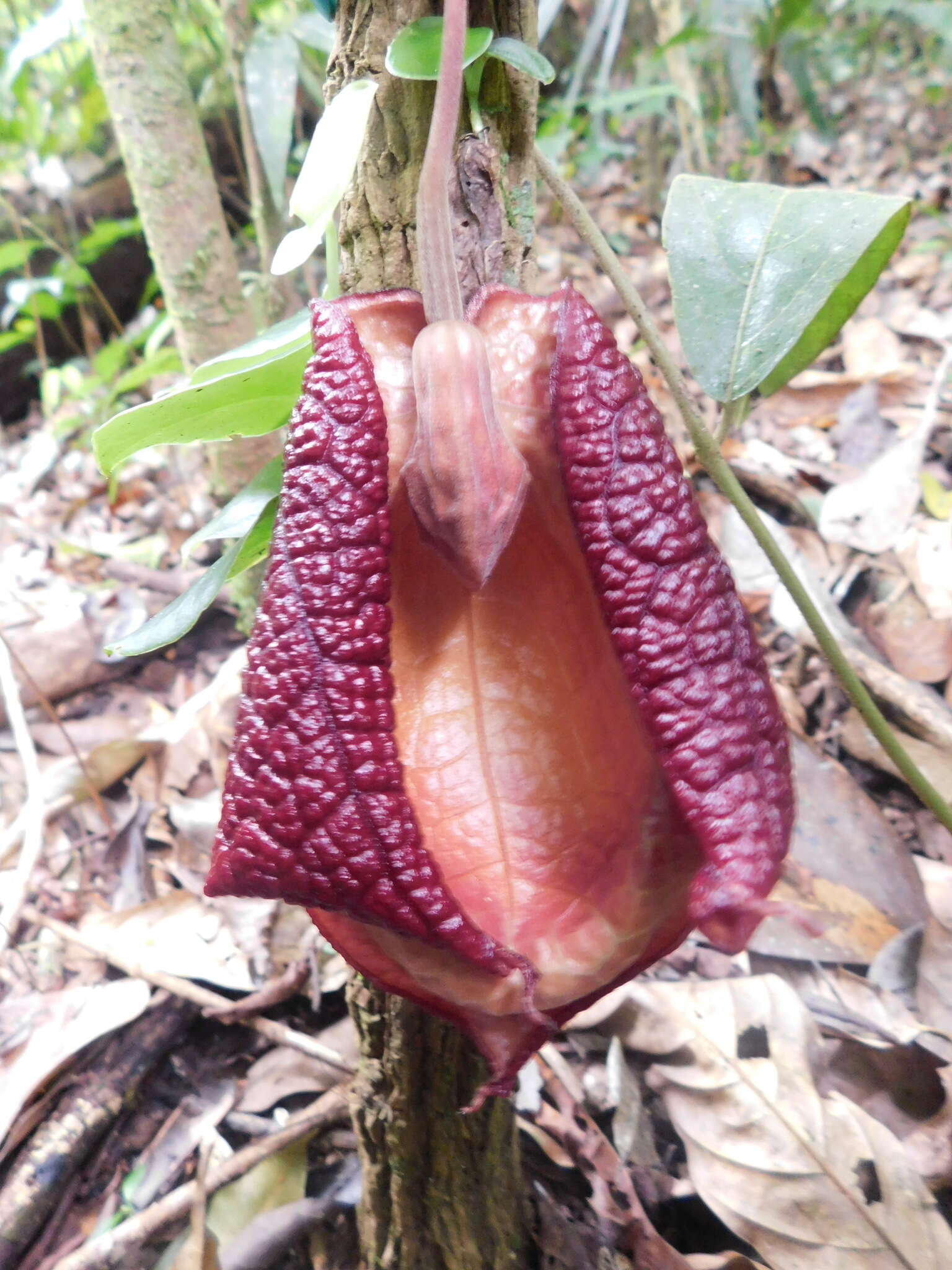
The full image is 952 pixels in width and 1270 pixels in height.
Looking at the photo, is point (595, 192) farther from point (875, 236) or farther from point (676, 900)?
point (676, 900)

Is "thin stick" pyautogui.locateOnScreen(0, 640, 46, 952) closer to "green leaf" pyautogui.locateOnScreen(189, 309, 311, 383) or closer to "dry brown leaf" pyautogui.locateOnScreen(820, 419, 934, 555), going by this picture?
"green leaf" pyautogui.locateOnScreen(189, 309, 311, 383)

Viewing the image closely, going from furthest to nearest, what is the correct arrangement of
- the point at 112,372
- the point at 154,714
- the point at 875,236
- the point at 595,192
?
1. the point at 595,192
2. the point at 112,372
3. the point at 154,714
4. the point at 875,236

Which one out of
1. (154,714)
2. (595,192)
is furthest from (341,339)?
(595,192)

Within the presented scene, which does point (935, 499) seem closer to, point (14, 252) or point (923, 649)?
point (923, 649)

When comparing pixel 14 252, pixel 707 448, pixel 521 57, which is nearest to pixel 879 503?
pixel 707 448

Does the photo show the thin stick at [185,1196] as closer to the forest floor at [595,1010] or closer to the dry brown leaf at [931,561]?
the forest floor at [595,1010]

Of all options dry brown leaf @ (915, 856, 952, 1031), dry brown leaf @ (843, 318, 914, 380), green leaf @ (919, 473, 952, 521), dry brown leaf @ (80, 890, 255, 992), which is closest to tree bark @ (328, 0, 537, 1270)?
dry brown leaf @ (80, 890, 255, 992)

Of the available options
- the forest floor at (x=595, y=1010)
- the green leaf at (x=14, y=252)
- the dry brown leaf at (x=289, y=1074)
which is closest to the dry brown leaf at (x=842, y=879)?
the forest floor at (x=595, y=1010)
